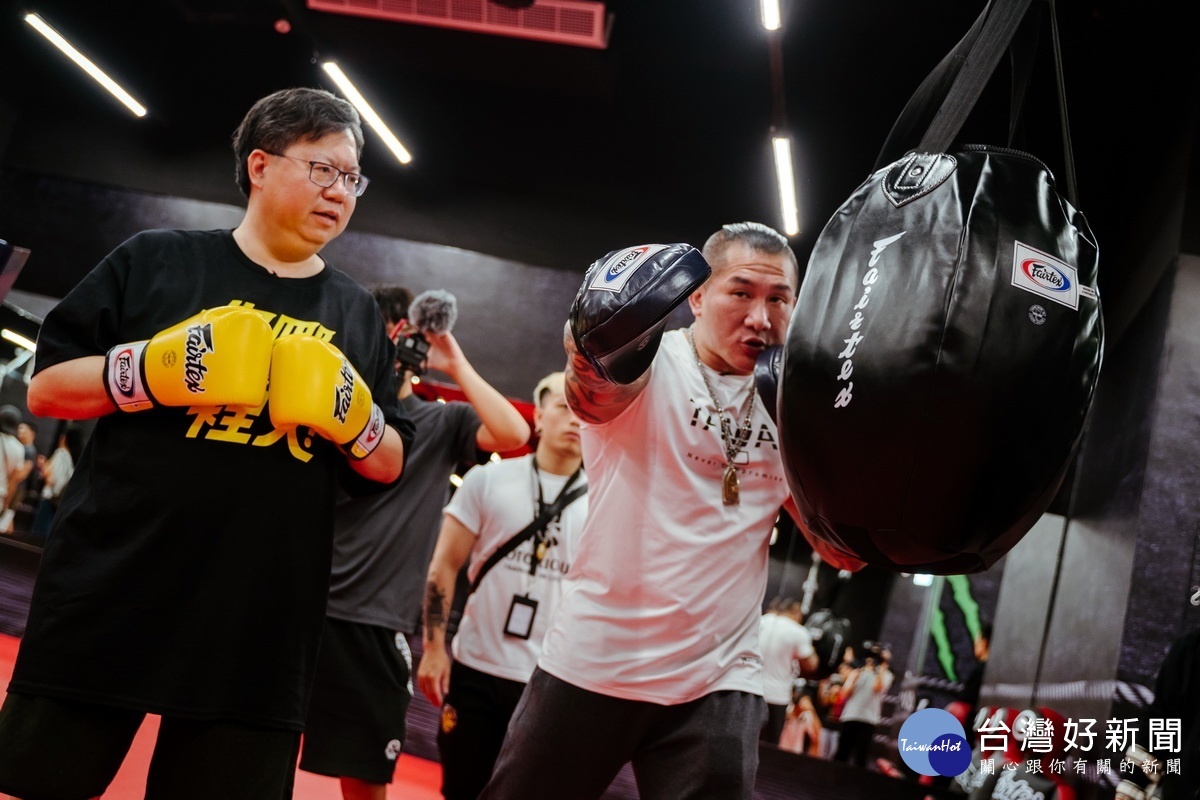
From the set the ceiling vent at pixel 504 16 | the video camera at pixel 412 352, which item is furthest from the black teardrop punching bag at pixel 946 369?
the ceiling vent at pixel 504 16

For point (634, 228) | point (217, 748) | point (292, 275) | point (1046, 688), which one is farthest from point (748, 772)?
point (634, 228)

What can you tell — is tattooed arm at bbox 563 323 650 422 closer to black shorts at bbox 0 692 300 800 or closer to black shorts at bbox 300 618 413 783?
black shorts at bbox 0 692 300 800

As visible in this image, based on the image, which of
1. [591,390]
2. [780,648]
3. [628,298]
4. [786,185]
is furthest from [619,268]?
[786,185]

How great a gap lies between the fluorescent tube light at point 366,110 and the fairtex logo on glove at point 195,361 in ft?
20.6

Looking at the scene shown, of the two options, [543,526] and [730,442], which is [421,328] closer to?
[543,526]

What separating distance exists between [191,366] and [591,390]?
68 cm

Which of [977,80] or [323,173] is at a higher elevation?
[977,80]

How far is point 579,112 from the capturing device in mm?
8844

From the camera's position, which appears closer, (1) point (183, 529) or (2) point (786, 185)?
(1) point (183, 529)

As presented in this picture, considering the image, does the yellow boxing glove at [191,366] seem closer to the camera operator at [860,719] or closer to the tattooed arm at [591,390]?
the tattooed arm at [591,390]

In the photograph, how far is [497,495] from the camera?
3.25 m

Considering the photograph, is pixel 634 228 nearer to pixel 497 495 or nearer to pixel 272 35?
pixel 272 35

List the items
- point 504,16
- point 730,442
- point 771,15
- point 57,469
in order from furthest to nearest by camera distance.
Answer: point 57,469, point 504,16, point 771,15, point 730,442

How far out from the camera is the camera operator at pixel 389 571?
8.84ft
